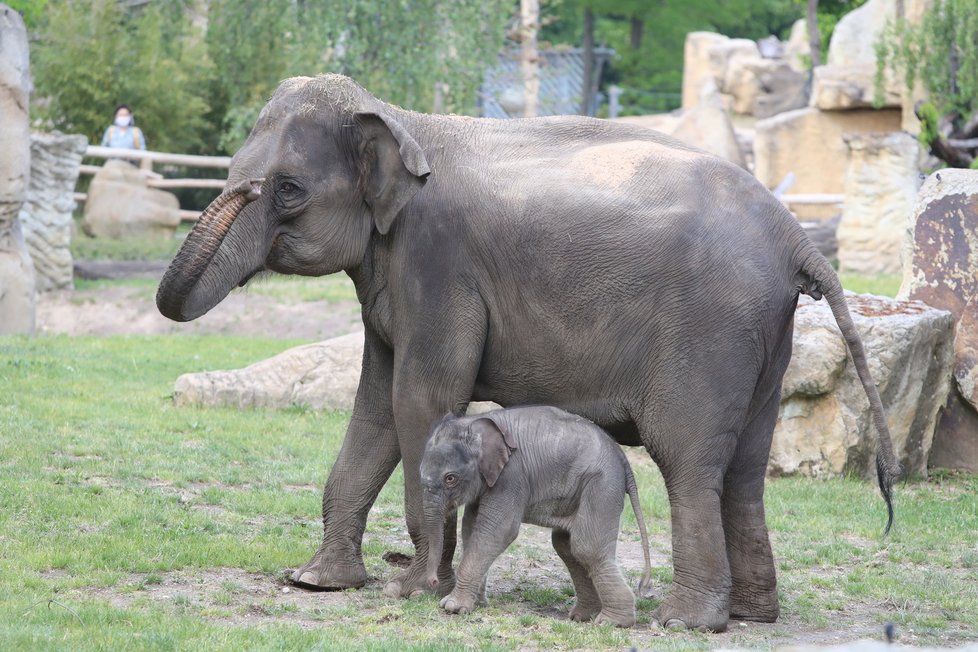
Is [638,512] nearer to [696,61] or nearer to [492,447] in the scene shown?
[492,447]

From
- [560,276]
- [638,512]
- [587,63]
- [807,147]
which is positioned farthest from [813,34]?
[638,512]

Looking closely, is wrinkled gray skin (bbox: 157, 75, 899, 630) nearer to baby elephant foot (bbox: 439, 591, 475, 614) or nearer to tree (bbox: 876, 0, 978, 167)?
baby elephant foot (bbox: 439, 591, 475, 614)

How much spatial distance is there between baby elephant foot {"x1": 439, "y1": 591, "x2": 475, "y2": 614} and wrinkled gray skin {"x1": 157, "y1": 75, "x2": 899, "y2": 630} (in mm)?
482

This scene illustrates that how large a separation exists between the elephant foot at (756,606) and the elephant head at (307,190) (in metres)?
2.57

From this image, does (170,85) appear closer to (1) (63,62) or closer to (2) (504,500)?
(1) (63,62)

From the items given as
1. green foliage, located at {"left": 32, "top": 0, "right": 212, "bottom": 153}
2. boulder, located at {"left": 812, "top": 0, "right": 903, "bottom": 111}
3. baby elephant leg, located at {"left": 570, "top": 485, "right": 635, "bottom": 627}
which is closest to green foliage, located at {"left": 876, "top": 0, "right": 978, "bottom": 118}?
boulder, located at {"left": 812, "top": 0, "right": 903, "bottom": 111}

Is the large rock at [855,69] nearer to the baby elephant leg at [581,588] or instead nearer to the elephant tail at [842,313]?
the elephant tail at [842,313]

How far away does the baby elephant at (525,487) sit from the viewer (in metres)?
6.43

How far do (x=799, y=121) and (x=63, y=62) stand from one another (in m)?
16.3

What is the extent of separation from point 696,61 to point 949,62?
18527mm

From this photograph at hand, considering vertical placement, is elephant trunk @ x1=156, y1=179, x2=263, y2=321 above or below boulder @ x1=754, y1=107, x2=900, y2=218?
above

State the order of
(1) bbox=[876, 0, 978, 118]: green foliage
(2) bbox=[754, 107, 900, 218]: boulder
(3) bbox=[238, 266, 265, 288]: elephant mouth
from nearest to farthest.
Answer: (3) bbox=[238, 266, 265, 288]: elephant mouth, (1) bbox=[876, 0, 978, 118]: green foliage, (2) bbox=[754, 107, 900, 218]: boulder

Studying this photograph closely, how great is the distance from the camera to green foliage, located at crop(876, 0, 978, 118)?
72.1 feet

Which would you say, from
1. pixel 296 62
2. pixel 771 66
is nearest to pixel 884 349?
pixel 296 62
